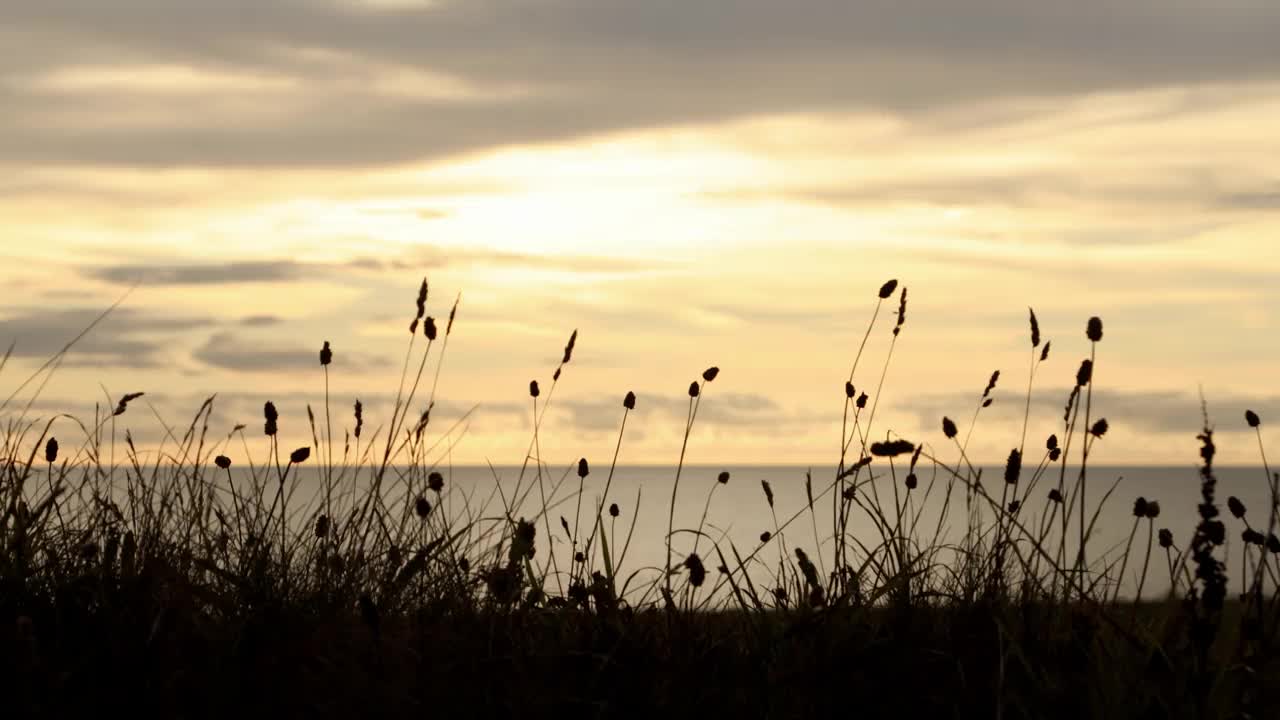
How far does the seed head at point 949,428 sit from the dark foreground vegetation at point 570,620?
0.04ft

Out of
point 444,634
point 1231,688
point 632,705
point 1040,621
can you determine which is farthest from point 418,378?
point 1231,688

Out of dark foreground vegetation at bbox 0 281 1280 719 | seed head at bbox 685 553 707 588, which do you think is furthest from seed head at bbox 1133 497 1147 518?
seed head at bbox 685 553 707 588

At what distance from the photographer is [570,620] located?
4301 mm

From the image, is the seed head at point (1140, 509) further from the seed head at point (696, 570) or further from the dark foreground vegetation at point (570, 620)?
the seed head at point (696, 570)

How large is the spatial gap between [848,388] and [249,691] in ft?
7.34

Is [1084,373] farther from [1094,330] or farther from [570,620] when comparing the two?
[570,620]

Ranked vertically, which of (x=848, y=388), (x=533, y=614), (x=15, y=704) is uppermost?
(x=848, y=388)

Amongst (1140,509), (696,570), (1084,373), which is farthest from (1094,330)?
(696,570)

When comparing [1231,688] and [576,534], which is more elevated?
[576,534]

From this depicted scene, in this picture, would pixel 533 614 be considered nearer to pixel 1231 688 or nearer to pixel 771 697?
pixel 771 697

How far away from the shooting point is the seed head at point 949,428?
388cm

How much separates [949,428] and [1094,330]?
0.54 metres

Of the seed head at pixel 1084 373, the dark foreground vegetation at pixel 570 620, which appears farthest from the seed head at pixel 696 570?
the seed head at pixel 1084 373

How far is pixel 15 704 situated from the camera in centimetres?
342
